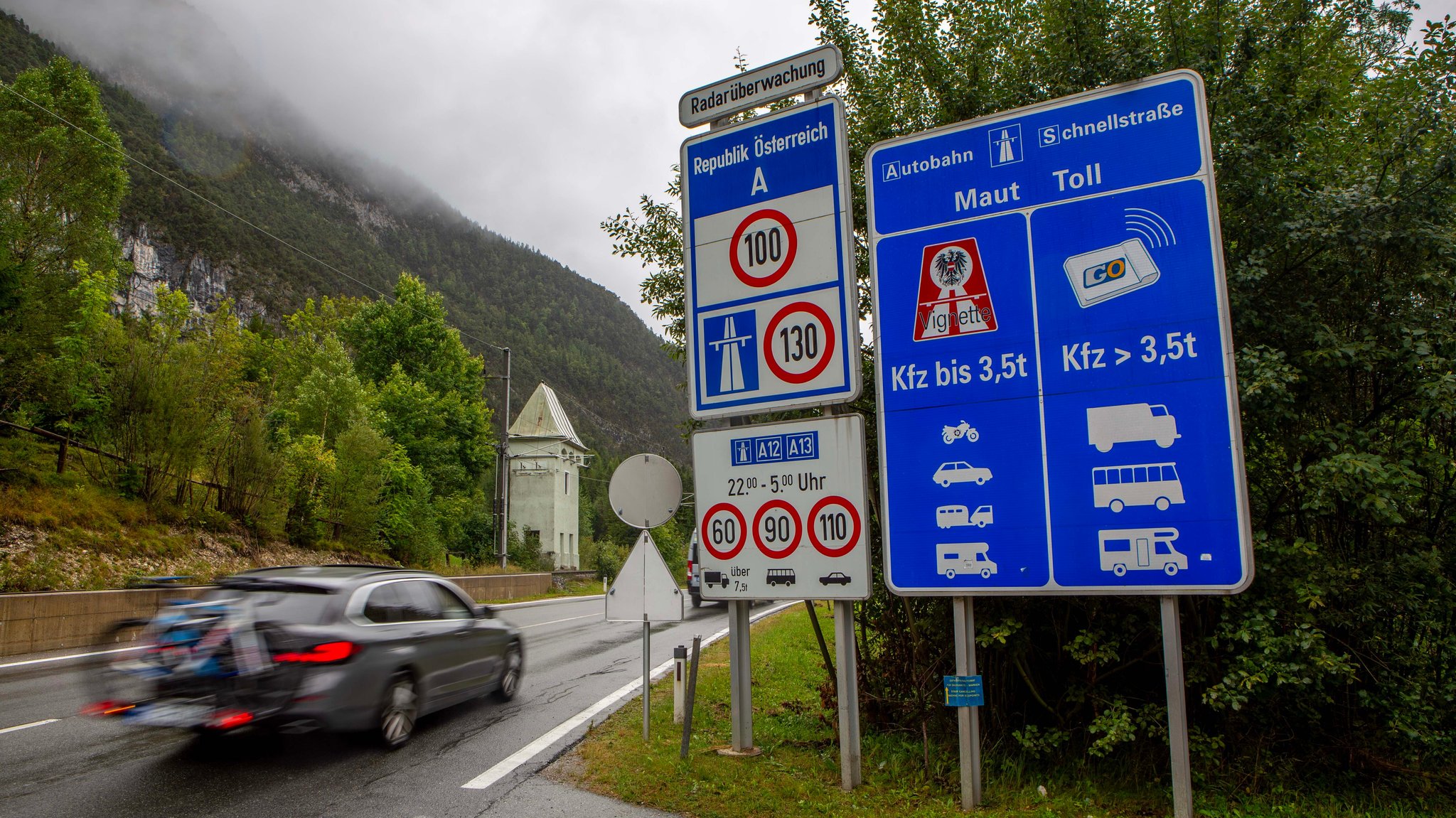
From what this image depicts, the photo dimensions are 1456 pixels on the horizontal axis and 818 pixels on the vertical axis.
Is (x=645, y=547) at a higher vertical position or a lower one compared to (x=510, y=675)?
higher

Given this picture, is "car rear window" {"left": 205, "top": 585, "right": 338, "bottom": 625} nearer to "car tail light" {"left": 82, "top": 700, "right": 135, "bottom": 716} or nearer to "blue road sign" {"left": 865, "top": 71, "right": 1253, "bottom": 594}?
"car tail light" {"left": 82, "top": 700, "right": 135, "bottom": 716}

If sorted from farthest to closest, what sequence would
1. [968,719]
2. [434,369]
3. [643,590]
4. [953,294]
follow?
[434,369]
[643,590]
[953,294]
[968,719]

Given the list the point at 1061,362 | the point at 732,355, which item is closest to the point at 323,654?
the point at 732,355

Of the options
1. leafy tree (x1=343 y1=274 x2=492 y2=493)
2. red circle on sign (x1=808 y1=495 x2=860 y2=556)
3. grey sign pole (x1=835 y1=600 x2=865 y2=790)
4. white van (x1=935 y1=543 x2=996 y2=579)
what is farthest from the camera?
leafy tree (x1=343 y1=274 x2=492 y2=493)

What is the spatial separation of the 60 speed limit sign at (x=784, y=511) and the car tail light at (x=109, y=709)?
4.21 metres

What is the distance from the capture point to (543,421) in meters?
63.6

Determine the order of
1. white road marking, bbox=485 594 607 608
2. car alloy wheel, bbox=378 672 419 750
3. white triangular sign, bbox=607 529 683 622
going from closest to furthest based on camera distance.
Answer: car alloy wheel, bbox=378 672 419 750 → white triangular sign, bbox=607 529 683 622 → white road marking, bbox=485 594 607 608

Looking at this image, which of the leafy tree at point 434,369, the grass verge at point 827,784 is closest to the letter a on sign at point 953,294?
the grass verge at point 827,784

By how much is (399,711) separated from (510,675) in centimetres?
267

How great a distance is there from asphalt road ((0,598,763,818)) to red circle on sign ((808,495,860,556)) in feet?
8.98

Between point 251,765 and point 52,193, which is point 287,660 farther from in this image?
point 52,193

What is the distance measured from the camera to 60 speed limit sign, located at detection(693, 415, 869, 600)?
598 centimetres

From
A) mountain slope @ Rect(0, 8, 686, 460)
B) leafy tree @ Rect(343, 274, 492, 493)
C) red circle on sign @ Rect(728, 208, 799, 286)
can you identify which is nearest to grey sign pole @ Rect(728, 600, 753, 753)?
red circle on sign @ Rect(728, 208, 799, 286)

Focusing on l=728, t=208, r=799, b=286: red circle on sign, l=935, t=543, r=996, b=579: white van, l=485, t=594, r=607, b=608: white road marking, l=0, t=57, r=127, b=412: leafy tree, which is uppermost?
l=0, t=57, r=127, b=412: leafy tree
